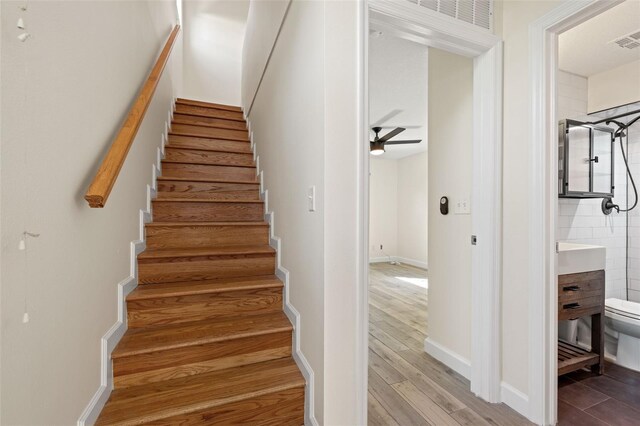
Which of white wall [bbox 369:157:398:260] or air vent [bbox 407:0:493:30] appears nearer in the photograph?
air vent [bbox 407:0:493:30]

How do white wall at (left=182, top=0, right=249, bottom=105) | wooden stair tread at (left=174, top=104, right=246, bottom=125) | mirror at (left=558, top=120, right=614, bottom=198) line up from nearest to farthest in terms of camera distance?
mirror at (left=558, top=120, right=614, bottom=198)
wooden stair tread at (left=174, top=104, right=246, bottom=125)
white wall at (left=182, top=0, right=249, bottom=105)

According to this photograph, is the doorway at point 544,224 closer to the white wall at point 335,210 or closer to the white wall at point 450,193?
the white wall at point 450,193

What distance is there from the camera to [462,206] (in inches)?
77.4

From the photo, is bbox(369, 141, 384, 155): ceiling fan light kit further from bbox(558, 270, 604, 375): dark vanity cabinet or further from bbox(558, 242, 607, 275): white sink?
bbox(558, 270, 604, 375): dark vanity cabinet

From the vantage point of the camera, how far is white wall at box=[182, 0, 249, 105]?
4879 mm

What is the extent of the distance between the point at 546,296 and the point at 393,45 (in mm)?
2196

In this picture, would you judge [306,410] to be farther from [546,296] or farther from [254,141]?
[254,141]

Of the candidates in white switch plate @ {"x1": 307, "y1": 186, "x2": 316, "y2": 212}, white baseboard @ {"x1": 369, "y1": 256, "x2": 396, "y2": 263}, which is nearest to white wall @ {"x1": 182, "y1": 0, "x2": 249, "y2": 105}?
white baseboard @ {"x1": 369, "y1": 256, "x2": 396, "y2": 263}

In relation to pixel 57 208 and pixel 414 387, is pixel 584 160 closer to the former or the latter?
pixel 414 387

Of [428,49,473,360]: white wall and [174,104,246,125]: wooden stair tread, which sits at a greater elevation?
[174,104,246,125]: wooden stair tread

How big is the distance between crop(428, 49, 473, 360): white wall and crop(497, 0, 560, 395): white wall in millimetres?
245

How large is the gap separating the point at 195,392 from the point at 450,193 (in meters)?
1.98

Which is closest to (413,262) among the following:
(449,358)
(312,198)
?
(449,358)

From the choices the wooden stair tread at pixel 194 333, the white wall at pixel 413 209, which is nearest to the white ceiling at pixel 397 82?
the white wall at pixel 413 209
